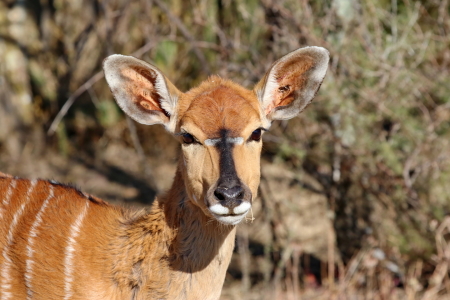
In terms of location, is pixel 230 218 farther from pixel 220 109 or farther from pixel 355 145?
pixel 355 145

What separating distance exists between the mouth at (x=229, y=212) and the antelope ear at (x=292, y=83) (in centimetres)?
91

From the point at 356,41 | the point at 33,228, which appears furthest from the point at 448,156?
the point at 33,228

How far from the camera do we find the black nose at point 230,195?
9.84 ft

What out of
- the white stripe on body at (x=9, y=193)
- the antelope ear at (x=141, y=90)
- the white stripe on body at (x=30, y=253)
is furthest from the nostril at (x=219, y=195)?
the white stripe on body at (x=9, y=193)

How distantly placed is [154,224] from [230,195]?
0.68 metres

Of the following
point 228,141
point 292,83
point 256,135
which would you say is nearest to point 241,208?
point 228,141

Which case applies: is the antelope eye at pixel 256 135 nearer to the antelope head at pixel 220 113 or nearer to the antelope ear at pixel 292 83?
the antelope head at pixel 220 113

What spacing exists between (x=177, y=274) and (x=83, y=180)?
5.70 metres

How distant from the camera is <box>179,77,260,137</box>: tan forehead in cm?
Answer: 332

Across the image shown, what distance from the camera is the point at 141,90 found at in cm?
373

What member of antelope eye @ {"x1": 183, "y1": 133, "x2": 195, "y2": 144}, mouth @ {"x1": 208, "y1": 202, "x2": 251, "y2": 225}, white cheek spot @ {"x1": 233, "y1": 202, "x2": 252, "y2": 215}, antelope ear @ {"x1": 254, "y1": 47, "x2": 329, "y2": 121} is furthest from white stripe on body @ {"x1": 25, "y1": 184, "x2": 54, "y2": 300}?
antelope ear @ {"x1": 254, "y1": 47, "x2": 329, "y2": 121}

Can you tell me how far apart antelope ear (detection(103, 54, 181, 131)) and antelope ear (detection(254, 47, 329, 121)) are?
21.8 inches

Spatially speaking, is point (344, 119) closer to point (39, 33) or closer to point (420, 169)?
point (420, 169)

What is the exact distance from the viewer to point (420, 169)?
18.0ft
